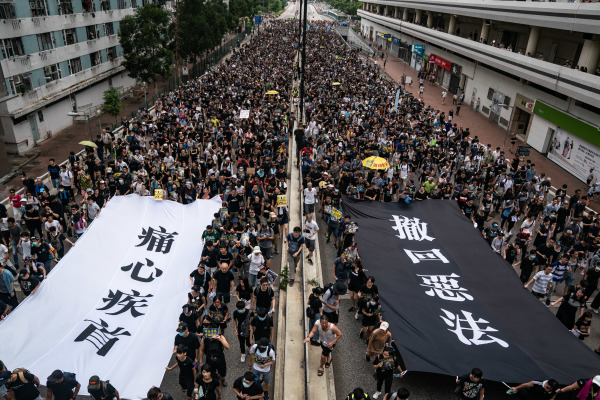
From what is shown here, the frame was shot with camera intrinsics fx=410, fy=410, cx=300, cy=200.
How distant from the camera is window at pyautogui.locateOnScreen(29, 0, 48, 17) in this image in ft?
88.2

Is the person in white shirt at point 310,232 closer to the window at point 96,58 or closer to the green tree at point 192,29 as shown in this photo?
the window at point 96,58

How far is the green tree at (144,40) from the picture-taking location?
33.3 m

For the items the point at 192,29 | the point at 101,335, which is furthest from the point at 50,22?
the point at 101,335

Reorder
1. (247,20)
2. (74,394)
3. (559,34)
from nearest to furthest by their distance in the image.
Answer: (74,394) < (559,34) < (247,20)

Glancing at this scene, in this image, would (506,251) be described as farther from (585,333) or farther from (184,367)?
(184,367)

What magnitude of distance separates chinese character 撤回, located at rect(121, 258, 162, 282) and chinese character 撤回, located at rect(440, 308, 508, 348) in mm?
7094

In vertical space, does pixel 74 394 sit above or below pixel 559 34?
below

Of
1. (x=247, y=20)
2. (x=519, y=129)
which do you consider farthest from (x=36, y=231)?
(x=247, y=20)

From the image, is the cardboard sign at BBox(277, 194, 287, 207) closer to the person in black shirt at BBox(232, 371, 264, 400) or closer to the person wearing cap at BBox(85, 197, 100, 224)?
the person wearing cap at BBox(85, 197, 100, 224)

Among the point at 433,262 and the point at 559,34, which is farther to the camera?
the point at 559,34

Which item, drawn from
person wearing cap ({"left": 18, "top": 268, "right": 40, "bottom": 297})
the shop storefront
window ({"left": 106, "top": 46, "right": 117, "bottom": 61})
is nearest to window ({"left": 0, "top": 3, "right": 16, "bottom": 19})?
window ({"left": 106, "top": 46, "right": 117, "bottom": 61})

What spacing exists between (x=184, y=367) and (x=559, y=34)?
30.1 metres

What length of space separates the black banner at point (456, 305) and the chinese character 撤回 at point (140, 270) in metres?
5.58

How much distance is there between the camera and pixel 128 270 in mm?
10477
